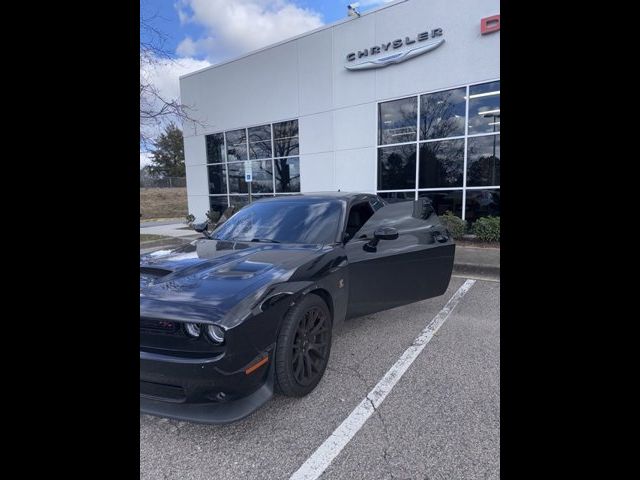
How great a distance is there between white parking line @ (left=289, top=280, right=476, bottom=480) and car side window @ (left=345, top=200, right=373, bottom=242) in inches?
49.8

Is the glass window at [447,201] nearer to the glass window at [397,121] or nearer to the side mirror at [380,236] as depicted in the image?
the glass window at [397,121]

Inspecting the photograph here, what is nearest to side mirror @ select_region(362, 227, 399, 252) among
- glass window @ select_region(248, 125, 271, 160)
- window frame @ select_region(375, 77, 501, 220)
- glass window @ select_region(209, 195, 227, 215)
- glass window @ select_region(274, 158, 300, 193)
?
window frame @ select_region(375, 77, 501, 220)

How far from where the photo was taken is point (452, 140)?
30.9ft

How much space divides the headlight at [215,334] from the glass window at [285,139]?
34.8ft

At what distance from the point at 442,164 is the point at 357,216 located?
6.65 meters

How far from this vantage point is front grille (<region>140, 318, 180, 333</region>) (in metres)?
2.10

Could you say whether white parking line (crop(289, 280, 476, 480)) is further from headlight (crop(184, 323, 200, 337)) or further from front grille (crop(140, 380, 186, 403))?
headlight (crop(184, 323, 200, 337))

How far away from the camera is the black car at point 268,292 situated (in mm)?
2066

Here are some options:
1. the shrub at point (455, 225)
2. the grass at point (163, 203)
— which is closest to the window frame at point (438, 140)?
the shrub at point (455, 225)

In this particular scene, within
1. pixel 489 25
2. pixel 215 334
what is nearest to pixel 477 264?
pixel 215 334
